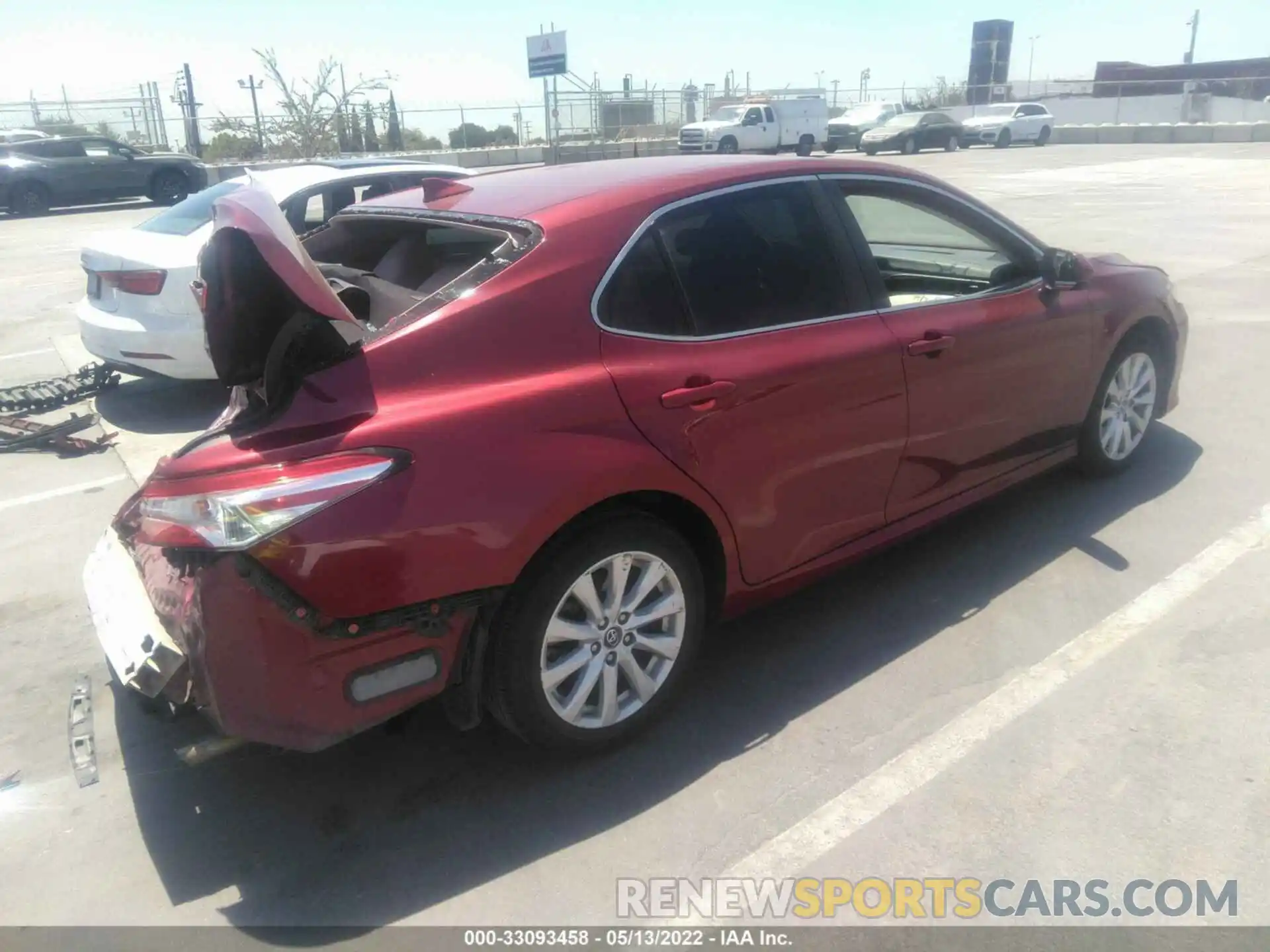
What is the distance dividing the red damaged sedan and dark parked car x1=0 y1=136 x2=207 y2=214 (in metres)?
21.9

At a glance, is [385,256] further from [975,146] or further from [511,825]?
[975,146]

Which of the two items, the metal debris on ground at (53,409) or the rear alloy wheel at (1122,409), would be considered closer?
the rear alloy wheel at (1122,409)

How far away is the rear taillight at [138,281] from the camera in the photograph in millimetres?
6148

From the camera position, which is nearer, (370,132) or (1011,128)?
(370,132)

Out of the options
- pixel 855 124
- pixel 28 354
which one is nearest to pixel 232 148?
pixel 855 124

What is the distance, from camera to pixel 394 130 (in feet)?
108

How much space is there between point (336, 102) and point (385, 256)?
30.2m

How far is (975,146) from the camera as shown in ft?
130

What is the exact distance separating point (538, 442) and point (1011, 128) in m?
40.6

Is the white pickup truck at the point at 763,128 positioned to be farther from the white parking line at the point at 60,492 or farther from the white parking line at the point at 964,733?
the white parking line at the point at 964,733

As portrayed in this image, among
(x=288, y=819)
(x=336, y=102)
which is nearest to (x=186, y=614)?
(x=288, y=819)

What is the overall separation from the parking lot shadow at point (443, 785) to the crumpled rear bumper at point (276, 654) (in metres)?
0.40

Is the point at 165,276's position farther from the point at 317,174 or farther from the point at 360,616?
the point at 360,616
